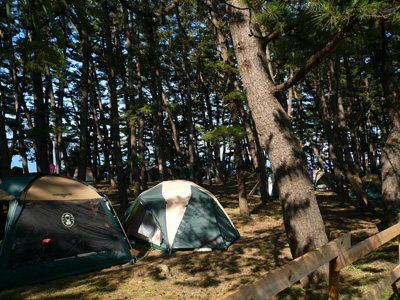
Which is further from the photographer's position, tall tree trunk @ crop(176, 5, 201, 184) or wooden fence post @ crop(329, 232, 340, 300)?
tall tree trunk @ crop(176, 5, 201, 184)

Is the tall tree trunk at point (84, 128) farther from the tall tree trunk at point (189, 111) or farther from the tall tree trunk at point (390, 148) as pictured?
the tall tree trunk at point (390, 148)

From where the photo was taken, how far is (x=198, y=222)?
23.6 feet

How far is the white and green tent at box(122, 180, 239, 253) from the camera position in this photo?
6.98 metres

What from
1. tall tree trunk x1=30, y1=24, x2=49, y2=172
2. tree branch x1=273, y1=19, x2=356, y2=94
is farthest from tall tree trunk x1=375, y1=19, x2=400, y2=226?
tall tree trunk x1=30, y1=24, x2=49, y2=172

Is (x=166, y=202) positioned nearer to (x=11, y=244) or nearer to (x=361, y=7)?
(x=11, y=244)

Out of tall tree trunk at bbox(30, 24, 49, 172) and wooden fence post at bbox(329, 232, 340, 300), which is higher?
tall tree trunk at bbox(30, 24, 49, 172)

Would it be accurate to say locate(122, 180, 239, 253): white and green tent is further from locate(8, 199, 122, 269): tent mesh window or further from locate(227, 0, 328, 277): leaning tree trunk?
locate(227, 0, 328, 277): leaning tree trunk

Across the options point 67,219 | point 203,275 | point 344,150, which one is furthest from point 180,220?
point 344,150

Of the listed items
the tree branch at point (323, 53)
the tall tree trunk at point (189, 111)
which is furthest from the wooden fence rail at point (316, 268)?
the tall tree trunk at point (189, 111)

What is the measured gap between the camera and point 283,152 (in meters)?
4.19

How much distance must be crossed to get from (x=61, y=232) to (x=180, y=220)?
2.88 metres

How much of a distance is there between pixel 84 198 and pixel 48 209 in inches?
32.5

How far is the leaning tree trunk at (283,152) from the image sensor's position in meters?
4.06

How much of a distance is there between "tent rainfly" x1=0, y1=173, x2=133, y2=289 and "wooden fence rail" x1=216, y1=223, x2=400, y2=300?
4980mm
